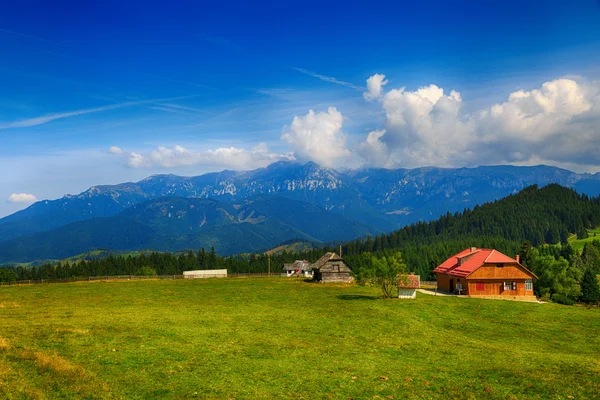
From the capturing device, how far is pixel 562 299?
73375 mm

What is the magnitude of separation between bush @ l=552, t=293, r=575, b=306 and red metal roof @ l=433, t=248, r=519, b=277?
28.7 ft

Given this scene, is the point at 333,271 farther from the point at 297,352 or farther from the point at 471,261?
the point at 297,352

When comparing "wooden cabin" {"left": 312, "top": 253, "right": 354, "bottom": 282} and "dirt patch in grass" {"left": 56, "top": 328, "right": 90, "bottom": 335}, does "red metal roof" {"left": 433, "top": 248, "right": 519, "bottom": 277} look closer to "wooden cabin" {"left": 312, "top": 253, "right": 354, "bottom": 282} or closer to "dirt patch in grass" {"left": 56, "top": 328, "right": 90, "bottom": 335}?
"wooden cabin" {"left": 312, "top": 253, "right": 354, "bottom": 282}

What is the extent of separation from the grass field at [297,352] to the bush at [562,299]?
16.4m

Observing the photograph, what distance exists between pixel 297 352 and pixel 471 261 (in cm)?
6055

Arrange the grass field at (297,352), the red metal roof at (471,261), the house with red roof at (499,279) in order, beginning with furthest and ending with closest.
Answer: the red metal roof at (471,261) → the house with red roof at (499,279) → the grass field at (297,352)

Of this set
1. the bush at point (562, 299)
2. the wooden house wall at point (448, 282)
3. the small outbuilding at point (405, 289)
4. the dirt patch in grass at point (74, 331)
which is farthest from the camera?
the wooden house wall at point (448, 282)

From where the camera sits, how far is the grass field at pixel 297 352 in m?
22.2

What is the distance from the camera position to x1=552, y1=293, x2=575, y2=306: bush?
238 ft

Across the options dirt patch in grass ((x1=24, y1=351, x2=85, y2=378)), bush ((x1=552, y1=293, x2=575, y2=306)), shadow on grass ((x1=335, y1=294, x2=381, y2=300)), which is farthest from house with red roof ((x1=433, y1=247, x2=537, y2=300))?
dirt patch in grass ((x1=24, y1=351, x2=85, y2=378))

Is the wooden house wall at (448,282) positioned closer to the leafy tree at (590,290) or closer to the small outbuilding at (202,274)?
the leafy tree at (590,290)

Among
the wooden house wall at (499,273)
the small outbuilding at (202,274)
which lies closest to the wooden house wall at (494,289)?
the wooden house wall at (499,273)

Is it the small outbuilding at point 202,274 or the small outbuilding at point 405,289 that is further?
the small outbuilding at point 202,274

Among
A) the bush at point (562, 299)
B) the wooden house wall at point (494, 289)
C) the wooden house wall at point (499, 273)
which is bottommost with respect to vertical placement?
the bush at point (562, 299)
